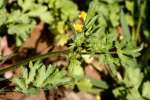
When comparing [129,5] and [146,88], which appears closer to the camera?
[146,88]

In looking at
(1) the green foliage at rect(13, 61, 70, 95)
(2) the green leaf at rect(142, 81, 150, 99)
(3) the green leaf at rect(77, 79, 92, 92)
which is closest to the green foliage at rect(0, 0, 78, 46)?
(3) the green leaf at rect(77, 79, 92, 92)

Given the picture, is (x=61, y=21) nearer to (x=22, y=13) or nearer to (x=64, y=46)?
(x=64, y=46)

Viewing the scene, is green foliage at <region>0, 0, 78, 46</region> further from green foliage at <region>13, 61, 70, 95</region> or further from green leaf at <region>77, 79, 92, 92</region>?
green foliage at <region>13, 61, 70, 95</region>

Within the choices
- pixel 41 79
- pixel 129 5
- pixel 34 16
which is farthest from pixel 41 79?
pixel 129 5

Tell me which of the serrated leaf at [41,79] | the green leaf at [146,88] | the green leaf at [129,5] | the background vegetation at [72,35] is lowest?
the green leaf at [146,88]

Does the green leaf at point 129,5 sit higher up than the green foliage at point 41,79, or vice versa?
the green leaf at point 129,5

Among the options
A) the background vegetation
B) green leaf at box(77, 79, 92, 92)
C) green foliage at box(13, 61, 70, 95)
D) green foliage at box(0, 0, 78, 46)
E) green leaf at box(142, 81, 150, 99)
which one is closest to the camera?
green foliage at box(13, 61, 70, 95)

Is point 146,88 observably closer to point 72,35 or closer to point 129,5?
point 72,35

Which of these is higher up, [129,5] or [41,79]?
[129,5]

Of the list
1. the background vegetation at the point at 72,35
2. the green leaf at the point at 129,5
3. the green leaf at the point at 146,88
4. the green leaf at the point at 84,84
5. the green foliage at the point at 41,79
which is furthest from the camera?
the green leaf at the point at 129,5

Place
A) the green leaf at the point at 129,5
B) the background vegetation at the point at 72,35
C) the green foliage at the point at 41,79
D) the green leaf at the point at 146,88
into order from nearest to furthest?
the green foliage at the point at 41,79 → the background vegetation at the point at 72,35 → the green leaf at the point at 146,88 → the green leaf at the point at 129,5

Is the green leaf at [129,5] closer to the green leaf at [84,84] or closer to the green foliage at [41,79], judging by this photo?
the green leaf at [84,84]

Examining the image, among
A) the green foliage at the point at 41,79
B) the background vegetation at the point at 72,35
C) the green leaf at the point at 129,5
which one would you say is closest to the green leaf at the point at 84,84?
the background vegetation at the point at 72,35
